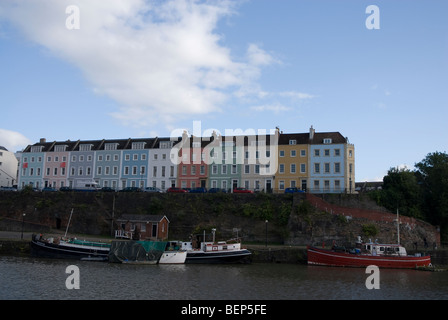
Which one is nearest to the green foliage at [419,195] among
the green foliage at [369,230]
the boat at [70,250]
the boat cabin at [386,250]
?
the green foliage at [369,230]

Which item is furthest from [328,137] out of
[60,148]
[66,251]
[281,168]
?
[60,148]

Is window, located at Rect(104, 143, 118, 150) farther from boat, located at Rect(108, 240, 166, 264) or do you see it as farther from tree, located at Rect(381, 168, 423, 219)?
tree, located at Rect(381, 168, 423, 219)

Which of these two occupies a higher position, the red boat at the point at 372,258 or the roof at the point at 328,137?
the roof at the point at 328,137

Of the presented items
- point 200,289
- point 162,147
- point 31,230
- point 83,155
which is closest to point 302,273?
point 200,289

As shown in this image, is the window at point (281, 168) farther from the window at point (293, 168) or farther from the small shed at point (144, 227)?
the small shed at point (144, 227)

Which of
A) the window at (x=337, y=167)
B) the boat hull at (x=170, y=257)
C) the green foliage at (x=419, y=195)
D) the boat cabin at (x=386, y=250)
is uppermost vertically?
the window at (x=337, y=167)

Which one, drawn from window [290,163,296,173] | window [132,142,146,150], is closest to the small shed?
window [290,163,296,173]

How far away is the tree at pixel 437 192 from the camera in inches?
1949

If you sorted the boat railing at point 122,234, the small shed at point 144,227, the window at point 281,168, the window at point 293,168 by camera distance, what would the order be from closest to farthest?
the small shed at point 144,227 < the boat railing at point 122,234 < the window at point 293,168 < the window at point 281,168

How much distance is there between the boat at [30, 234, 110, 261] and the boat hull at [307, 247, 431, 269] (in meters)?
21.1

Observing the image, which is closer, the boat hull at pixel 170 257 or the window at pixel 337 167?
the boat hull at pixel 170 257

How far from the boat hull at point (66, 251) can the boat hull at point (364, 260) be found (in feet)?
69.6
